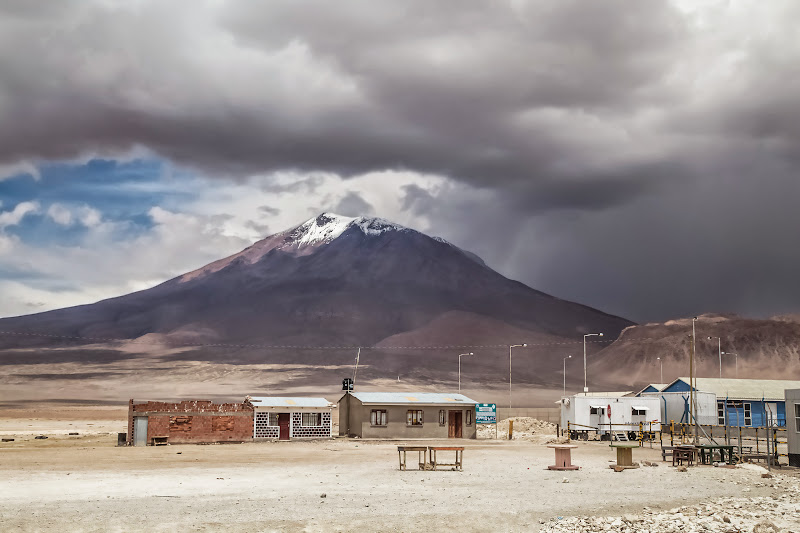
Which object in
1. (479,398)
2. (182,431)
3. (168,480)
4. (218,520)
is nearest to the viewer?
(218,520)

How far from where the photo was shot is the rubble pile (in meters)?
23.6

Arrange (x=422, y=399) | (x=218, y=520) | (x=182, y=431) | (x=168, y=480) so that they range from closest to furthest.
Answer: (x=218, y=520) < (x=168, y=480) < (x=182, y=431) < (x=422, y=399)

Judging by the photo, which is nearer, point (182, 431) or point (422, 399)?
point (182, 431)

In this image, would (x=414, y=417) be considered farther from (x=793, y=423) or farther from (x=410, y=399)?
(x=793, y=423)

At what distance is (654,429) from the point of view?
78688 mm

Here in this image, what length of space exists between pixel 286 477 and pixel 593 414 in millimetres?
46239

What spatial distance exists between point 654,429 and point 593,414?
5.50 meters

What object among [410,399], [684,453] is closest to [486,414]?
[410,399]

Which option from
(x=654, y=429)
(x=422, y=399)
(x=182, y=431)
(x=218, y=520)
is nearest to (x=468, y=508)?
(x=218, y=520)

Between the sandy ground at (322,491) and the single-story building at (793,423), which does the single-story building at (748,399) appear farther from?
the single-story building at (793,423)

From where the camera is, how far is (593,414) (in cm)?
7894

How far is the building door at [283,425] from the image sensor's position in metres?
71.6

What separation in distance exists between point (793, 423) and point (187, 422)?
41.3 meters

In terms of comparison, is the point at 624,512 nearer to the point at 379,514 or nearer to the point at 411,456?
the point at 379,514
